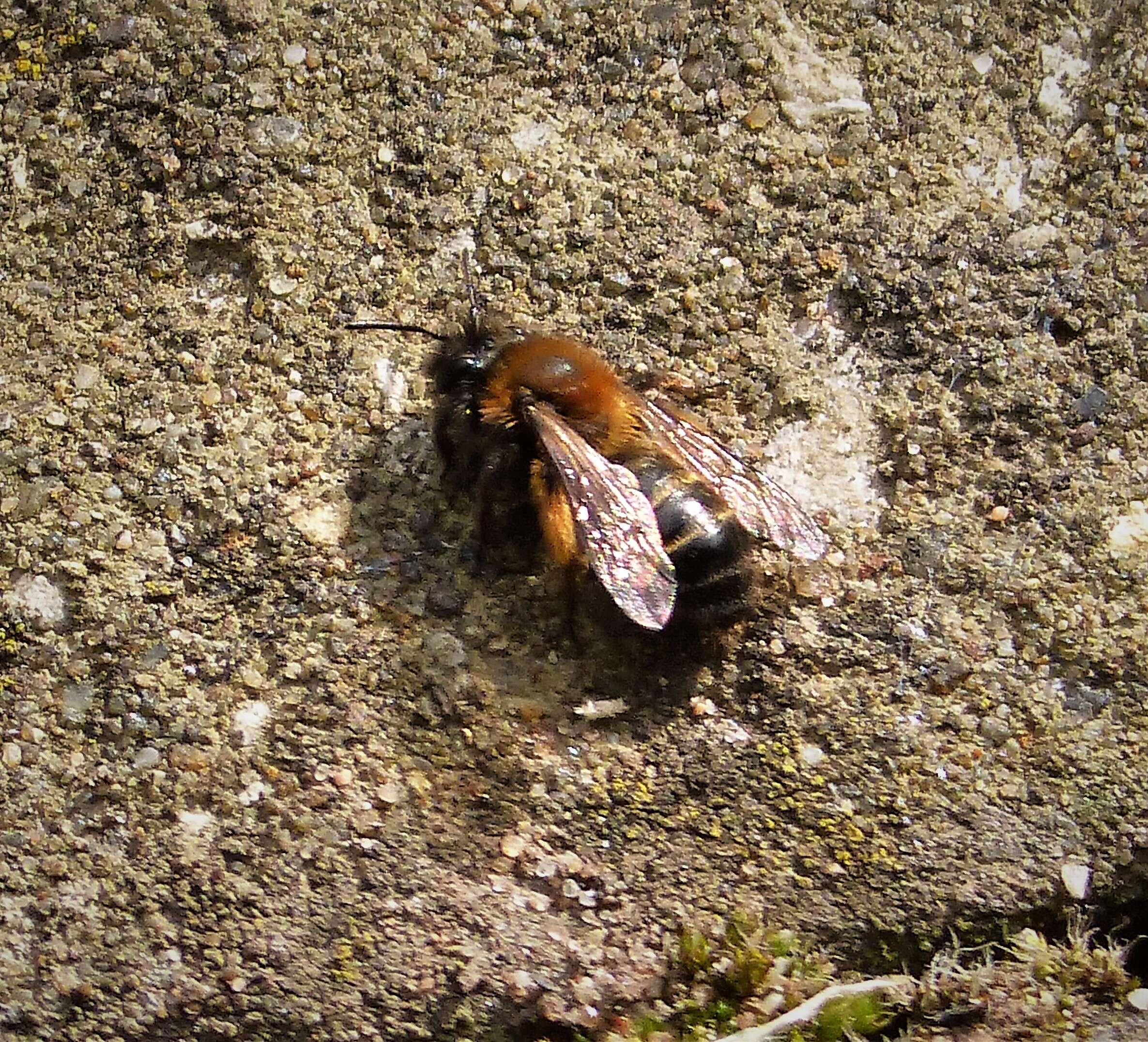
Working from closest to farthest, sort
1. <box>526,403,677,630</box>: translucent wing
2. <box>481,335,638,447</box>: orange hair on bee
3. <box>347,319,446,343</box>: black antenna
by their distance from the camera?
<box>526,403,677,630</box>: translucent wing → <box>481,335,638,447</box>: orange hair on bee → <box>347,319,446,343</box>: black antenna

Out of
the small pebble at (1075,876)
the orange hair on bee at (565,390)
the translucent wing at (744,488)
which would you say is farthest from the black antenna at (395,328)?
the small pebble at (1075,876)

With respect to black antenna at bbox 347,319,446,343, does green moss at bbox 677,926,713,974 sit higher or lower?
lower

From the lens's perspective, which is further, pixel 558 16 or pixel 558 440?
pixel 558 16

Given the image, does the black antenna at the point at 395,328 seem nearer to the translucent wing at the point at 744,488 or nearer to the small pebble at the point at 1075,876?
the translucent wing at the point at 744,488

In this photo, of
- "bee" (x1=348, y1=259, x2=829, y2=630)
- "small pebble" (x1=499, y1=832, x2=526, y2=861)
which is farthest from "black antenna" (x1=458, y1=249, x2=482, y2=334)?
"small pebble" (x1=499, y1=832, x2=526, y2=861)

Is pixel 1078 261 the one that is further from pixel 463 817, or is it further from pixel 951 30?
pixel 463 817

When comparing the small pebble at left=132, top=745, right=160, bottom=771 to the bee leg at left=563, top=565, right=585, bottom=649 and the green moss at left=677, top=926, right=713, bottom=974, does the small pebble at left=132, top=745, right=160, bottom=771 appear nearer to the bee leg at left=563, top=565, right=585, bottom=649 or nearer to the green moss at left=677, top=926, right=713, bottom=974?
the bee leg at left=563, top=565, right=585, bottom=649

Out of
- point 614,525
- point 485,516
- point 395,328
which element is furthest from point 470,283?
point 614,525

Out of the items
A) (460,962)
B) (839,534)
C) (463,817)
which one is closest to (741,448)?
(839,534)
